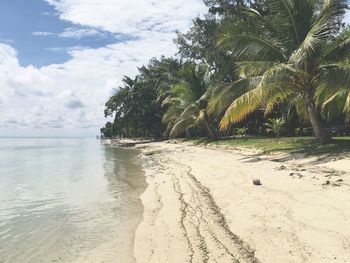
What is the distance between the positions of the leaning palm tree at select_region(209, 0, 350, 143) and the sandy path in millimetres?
4641

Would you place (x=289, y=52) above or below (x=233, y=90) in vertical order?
above

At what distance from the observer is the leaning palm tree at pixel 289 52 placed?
15.1 m

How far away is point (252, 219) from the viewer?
22.8 feet

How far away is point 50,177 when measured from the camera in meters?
18.0

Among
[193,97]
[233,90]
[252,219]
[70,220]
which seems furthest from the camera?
[193,97]

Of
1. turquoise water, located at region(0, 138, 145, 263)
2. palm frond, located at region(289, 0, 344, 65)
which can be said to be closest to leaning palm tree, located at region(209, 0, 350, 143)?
palm frond, located at region(289, 0, 344, 65)

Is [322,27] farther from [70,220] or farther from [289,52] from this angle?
[70,220]

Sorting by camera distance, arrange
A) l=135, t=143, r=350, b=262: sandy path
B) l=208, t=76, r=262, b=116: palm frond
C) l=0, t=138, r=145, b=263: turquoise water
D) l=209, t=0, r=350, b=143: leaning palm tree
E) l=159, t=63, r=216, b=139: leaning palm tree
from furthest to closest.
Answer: l=159, t=63, r=216, b=139: leaning palm tree → l=208, t=76, r=262, b=116: palm frond → l=209, t=0, r=350, b=143: leaning palm tree → l=0, t=138, r=145, b=263: turquoise water → l=135, t=143, r=350, b=262: sandy path

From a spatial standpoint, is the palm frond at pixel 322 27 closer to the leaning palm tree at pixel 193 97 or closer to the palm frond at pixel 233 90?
the palm frond at pixel 233 90

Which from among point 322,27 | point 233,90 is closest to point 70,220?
point 233,90

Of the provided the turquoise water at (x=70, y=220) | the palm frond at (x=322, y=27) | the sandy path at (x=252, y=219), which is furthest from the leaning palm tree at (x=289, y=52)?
the turquoise water at (x=70, y=220)

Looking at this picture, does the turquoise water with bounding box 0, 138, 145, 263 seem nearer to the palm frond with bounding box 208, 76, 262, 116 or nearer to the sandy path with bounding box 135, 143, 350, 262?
the sandy path with bounding box 135, 143, 350, 262

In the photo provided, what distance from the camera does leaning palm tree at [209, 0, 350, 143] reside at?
49.4 feet

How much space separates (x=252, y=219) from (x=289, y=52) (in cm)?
1085
